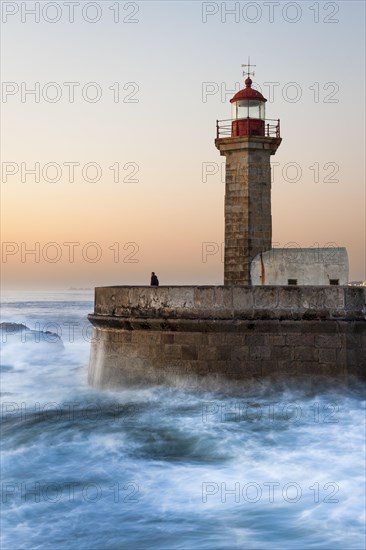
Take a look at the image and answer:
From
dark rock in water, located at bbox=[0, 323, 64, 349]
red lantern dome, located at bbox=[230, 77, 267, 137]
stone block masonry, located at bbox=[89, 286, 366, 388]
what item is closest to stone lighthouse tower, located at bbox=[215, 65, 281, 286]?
red lantern dome, located at bbox=[230, 77, 267, 137]

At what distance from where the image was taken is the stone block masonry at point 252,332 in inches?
320

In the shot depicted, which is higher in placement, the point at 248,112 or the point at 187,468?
the point at 248,112

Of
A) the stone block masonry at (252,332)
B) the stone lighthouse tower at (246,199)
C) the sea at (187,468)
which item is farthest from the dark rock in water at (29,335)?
the sea at (187,468)

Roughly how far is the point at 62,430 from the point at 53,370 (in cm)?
602

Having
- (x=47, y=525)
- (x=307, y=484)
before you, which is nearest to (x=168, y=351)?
(x=307, y=484)

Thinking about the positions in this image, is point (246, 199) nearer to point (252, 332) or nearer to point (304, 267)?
point (304, 267)

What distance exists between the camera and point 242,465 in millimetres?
6266

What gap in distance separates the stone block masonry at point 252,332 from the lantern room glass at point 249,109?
5328mm

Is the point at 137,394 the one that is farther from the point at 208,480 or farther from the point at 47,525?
the point at 47,525

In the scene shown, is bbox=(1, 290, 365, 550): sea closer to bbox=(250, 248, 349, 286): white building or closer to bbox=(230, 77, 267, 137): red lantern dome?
bbox=(250, 248, 349, 286): white building

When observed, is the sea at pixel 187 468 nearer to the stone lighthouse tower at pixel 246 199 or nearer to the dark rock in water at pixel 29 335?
the stone lighthouse tower at pixel 246 199

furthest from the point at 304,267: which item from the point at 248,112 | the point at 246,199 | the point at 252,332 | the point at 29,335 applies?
the point at 29,335

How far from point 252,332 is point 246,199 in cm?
442

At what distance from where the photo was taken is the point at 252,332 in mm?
8211
